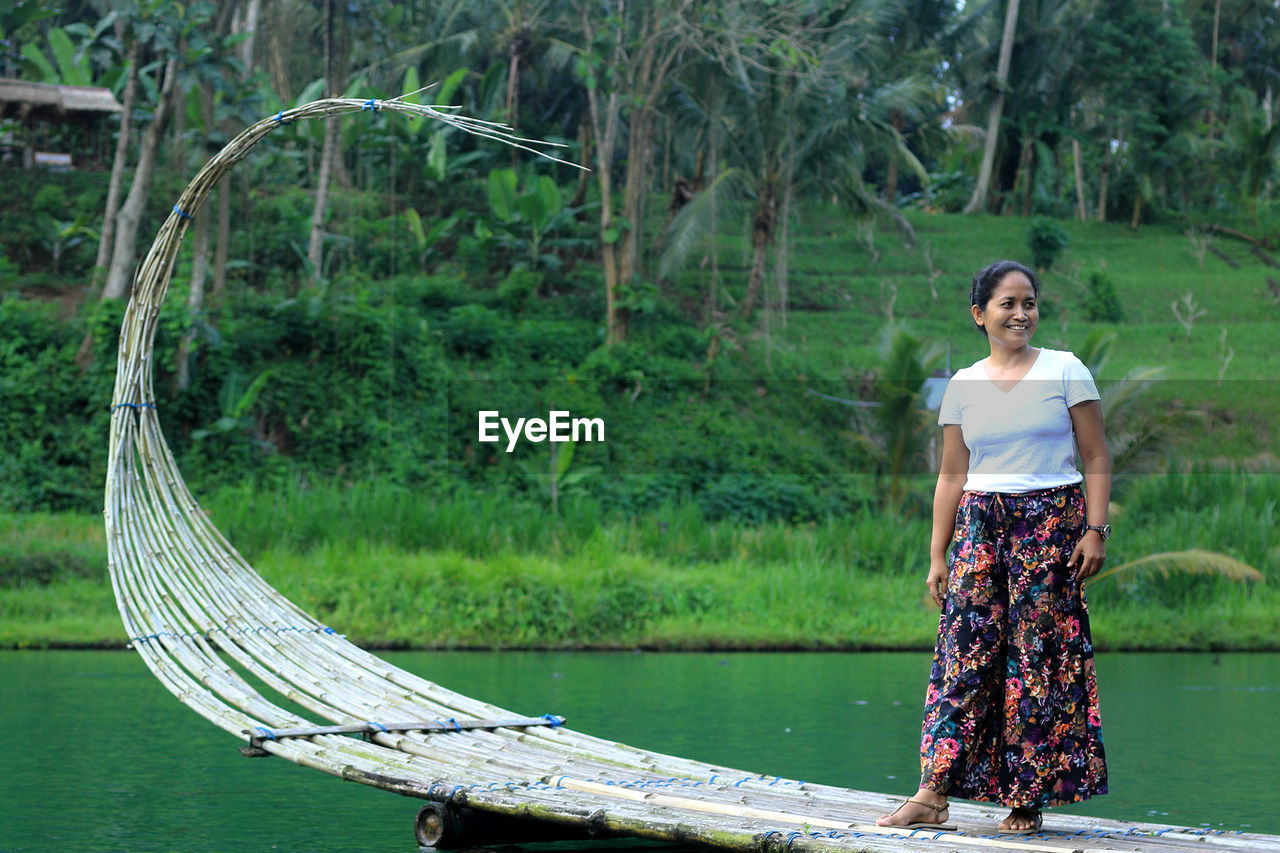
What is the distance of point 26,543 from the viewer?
832 cm

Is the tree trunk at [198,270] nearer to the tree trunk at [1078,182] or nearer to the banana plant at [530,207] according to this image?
the banana plant at [530,207]

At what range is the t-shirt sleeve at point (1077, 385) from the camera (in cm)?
232

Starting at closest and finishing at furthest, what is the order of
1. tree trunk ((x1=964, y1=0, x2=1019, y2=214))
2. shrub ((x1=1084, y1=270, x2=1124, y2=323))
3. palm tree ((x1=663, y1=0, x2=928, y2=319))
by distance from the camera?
palm tree ((x1=663, y1=0, x2=928, y2=319)) < shrub ((x1=1084, y1=270, x2=1124, y2=323)) < tree trunk ((x1=964, y1=0, x2=1019, y2=214))

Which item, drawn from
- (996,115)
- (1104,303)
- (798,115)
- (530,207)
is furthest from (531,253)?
(996,115)

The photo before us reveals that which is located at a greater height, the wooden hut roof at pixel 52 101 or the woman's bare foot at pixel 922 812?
the wooden hut roof at pixel 52 101

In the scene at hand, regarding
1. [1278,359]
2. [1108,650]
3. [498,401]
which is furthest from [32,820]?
[1278,359]

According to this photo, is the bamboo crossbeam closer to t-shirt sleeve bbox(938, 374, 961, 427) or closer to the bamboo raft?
the bamboo raft

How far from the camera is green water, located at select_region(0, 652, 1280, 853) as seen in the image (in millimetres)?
3369

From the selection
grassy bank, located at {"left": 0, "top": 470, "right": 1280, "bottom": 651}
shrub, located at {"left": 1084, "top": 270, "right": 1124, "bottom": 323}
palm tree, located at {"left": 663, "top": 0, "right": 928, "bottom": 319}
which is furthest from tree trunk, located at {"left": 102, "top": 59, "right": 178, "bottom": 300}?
shrub, located at {"left": 1084, "top": 270, "right": 1124, "bottom": 323}

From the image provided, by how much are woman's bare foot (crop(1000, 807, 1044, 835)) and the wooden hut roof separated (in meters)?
12.0

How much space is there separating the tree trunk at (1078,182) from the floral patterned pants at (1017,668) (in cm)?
1744

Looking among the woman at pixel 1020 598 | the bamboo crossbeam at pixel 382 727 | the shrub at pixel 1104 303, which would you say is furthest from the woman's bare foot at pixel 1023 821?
the shrub at pixel 1104 303

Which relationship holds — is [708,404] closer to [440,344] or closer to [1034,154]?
[440,344]

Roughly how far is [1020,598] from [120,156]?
1019 cm
